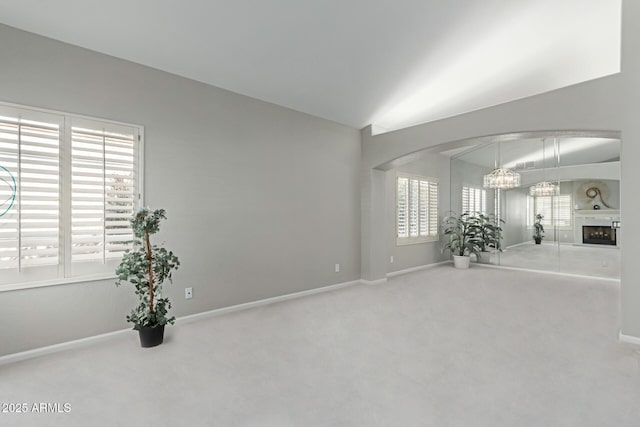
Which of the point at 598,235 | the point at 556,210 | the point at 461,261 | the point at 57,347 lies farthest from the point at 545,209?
the point at 57,347

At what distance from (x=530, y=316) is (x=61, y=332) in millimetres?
5034

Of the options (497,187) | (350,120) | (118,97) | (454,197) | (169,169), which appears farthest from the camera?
(454,197)

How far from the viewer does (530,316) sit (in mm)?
3670

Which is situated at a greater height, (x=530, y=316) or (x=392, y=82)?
(x=392, y=82)

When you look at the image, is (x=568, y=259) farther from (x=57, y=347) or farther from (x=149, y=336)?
(x=57, y=347)

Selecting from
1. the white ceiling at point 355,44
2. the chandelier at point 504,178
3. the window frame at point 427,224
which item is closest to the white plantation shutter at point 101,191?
the white ceiling at point 355,44

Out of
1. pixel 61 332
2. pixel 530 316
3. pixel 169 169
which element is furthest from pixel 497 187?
pixel 61 332

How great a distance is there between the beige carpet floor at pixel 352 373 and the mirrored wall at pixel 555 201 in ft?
10.2

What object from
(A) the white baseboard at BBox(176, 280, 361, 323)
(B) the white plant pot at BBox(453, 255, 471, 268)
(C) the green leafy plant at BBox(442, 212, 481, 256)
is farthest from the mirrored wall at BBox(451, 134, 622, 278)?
(A) the white baseboard at BBox(176, 280, 361, 323)

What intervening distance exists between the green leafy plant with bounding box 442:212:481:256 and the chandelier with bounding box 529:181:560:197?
4.44ft

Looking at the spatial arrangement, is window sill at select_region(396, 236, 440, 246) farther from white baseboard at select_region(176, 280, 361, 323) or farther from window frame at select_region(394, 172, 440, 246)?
white baseboard at select_region(176, 280, 361, 323)

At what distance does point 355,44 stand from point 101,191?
10.2 ft

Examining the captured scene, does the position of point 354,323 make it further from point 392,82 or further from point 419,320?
point 392,82

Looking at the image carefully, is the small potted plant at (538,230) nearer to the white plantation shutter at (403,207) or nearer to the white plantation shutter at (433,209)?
the white plantation shutter at (433,209)
